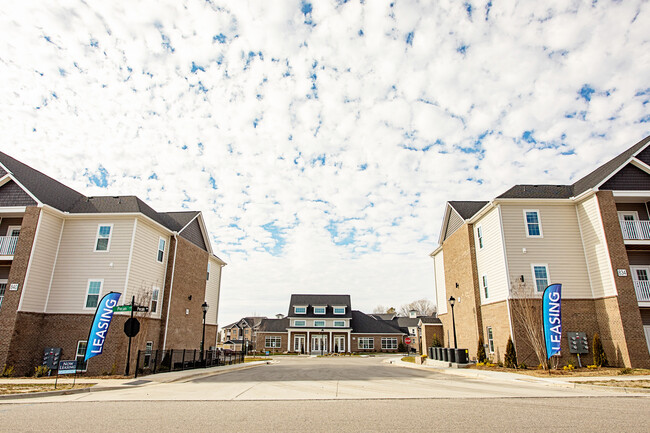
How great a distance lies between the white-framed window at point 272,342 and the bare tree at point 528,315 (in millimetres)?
47501

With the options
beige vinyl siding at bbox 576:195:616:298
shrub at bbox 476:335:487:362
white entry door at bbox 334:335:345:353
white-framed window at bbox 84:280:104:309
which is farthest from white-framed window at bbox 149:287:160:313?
white entry door at bbox 334:335:345:353

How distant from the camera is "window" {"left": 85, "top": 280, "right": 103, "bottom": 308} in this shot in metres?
21.5

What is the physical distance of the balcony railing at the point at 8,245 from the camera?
21.7m

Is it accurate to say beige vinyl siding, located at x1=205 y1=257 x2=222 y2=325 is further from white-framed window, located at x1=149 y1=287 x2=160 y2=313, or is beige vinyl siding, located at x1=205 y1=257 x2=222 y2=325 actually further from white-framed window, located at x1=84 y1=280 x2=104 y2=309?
white-framed window, located at x1=84 y1=280 x2=104 y2=309

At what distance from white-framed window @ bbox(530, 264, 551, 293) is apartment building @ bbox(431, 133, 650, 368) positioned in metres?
0.05

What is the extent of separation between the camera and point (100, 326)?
674 inches

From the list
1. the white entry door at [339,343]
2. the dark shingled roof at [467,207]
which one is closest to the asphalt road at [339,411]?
the dark shingled roof at [467,207]

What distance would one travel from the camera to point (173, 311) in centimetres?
2602

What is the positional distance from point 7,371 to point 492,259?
27.3m

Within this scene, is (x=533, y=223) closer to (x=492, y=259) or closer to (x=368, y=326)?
(x=492, y=259)

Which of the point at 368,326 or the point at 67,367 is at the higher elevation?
the point at 368,326

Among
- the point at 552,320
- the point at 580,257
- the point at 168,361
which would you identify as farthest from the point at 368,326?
the point at 552,320

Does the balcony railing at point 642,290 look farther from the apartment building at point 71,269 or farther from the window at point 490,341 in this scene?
the apartment building at point 71,269

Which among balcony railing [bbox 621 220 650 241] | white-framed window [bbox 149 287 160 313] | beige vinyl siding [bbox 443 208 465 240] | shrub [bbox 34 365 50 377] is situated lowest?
shrub [bbox 34 365 50 377]
